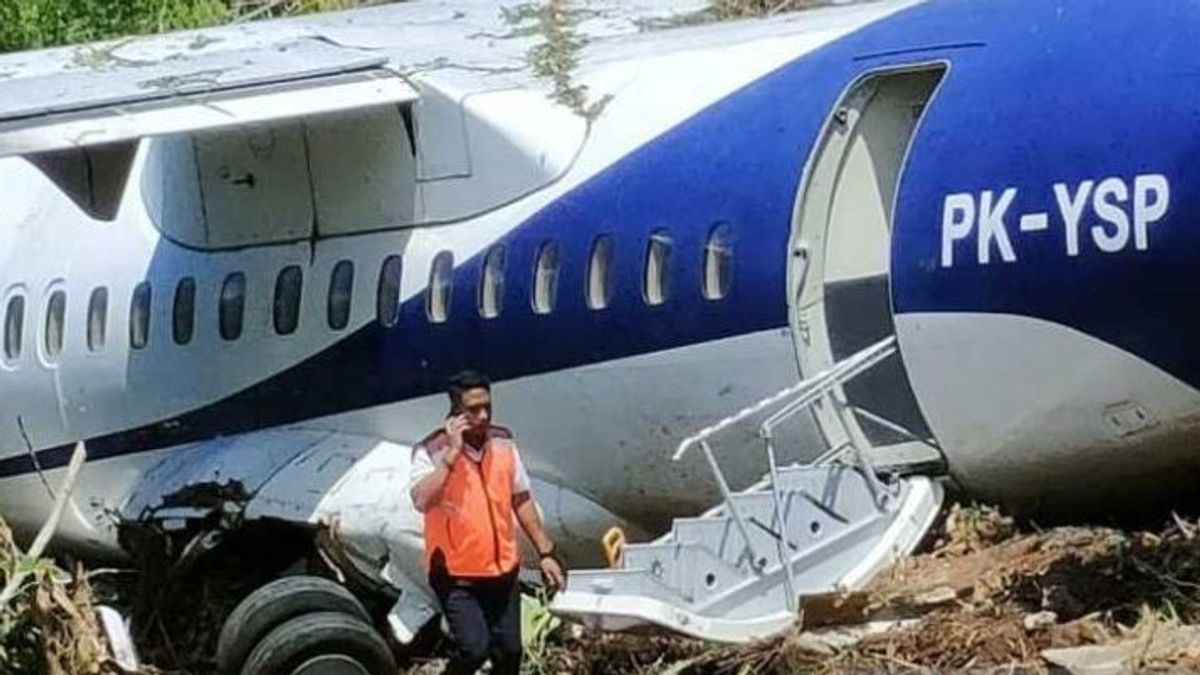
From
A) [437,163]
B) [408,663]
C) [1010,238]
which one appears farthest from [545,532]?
[1010,238]

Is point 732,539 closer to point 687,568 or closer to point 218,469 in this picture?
point 687,568

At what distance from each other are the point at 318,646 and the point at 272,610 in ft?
1.13

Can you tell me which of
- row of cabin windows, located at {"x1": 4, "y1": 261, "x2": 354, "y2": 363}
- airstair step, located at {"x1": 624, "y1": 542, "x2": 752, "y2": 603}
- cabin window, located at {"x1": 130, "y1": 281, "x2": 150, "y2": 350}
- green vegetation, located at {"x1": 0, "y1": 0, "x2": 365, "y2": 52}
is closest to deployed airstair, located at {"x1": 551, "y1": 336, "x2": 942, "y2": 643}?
airstair step, located at {"x1": 624, "y1": 542, "x2": 752, "y2": 603}

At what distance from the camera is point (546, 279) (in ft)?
47.9

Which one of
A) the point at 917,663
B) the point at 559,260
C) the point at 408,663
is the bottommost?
the point at 408,663

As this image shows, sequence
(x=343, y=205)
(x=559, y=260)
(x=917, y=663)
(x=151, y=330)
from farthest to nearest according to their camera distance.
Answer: (x=151, y=330), (x=343, y=205), (x=559, y=260), (x=917, y=663)

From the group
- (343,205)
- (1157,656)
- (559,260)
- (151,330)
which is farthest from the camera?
(151,330)

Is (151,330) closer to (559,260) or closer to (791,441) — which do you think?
(559,260)

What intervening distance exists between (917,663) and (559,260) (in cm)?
315

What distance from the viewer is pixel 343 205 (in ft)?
51.9

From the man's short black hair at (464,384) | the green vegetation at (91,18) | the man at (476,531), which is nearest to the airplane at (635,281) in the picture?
the man at (476,531)

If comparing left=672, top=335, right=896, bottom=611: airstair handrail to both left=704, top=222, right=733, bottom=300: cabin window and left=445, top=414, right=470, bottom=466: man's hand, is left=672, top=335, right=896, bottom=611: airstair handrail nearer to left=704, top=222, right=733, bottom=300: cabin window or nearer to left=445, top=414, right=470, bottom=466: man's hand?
left=704, top=222, right=733, bottom=300: cabin window

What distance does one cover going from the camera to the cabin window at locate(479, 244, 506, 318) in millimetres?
14828

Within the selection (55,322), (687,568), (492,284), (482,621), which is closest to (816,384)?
(687,568)
